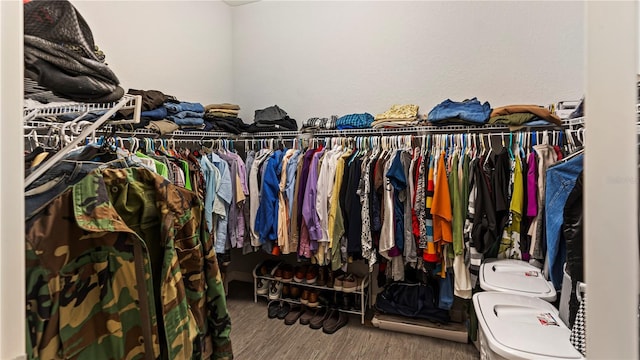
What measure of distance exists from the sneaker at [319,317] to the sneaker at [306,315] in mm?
33

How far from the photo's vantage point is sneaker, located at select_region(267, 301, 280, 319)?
298 cm

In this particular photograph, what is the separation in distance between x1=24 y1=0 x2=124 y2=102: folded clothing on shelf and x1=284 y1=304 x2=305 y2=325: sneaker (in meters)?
2.49

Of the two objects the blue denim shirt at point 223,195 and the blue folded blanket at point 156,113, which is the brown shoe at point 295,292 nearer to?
the blue denim shirt at point 223,195

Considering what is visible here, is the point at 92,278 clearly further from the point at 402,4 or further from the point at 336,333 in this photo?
the point at 402,4

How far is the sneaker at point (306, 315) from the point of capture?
287 cm

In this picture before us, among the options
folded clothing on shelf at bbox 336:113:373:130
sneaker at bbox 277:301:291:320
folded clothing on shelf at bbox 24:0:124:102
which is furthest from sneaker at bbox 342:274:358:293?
folded clothing on shelf at bbox 24:0:124:102

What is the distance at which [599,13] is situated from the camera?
36 centimetres

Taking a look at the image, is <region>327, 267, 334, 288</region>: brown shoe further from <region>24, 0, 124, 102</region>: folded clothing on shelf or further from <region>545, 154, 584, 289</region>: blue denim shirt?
<region>24, 0, 124, 102</region>: folded clothing on shelf

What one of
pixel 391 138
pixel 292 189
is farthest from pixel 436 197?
pixel 292 189

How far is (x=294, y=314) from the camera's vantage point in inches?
117

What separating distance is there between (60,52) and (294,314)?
8.82ft

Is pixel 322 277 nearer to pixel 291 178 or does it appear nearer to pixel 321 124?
pixel 291 178

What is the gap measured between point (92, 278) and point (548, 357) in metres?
1.40

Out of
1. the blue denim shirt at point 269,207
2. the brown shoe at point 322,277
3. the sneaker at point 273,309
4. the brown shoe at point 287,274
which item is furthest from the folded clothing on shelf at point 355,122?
the sneaker at point 273,309
